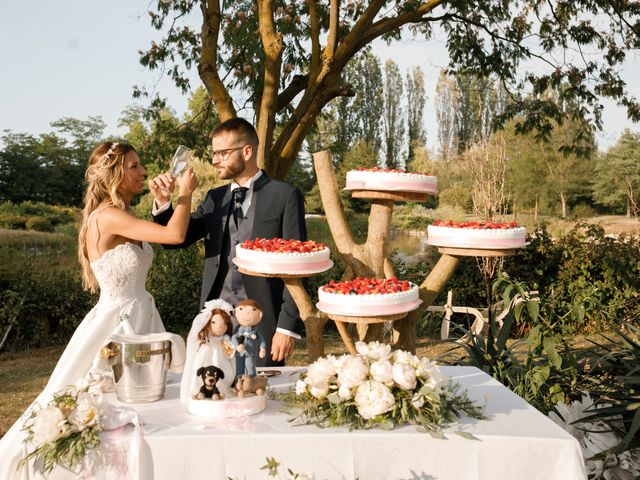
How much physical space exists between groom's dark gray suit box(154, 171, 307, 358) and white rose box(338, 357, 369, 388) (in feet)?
3.99

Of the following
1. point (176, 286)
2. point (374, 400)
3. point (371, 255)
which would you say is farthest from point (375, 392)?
point (176, 286)

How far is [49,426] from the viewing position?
2070 mm

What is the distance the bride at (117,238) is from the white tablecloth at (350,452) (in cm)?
104

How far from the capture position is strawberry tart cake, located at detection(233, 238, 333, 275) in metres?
3.04

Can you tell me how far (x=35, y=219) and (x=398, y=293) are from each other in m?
27.2

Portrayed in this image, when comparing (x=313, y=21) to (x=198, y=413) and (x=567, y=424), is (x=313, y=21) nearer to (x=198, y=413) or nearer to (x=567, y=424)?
(x=567, y=424)

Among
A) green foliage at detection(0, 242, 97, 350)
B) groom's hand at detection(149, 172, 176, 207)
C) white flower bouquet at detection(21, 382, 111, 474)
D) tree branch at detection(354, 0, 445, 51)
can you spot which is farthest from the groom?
green foliage at detection(0, 242, 97, 350)

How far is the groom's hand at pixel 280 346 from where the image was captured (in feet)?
10.5

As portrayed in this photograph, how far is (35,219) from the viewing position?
2694cm

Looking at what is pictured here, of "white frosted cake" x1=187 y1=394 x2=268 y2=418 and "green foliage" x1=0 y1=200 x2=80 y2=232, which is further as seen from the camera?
"green foliage" x1=0 y1=200 x2=80 y2=232

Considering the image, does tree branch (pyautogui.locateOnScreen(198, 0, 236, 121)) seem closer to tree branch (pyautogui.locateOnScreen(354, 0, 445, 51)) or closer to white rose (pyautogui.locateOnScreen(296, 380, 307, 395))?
tree branch (pyautogui.locateOnScreen(354, 0, 445, 51))

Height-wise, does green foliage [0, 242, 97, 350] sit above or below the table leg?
below

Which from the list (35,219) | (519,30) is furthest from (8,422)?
(35,219)

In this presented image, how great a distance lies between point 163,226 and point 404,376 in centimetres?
158
